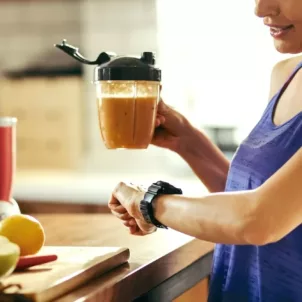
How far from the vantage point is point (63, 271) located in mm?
1040

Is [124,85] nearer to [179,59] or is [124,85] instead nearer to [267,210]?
[267,210]

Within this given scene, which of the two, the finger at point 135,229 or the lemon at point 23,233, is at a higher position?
the lemon at point 23,233

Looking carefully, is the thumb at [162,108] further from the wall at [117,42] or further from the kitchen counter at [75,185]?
the wall at [117,42]

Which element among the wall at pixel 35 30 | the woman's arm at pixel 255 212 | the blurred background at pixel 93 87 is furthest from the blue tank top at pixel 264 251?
the wall at pixel 35 30

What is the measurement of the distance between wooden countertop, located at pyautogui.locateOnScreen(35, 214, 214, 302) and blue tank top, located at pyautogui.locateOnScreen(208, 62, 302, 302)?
10cm

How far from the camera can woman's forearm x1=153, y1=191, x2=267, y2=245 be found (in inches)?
38.2

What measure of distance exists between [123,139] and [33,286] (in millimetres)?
394

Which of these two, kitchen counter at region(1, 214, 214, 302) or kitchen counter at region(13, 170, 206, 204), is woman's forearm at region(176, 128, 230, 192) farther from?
kitchen counter at region(13, 170, 206, 204)

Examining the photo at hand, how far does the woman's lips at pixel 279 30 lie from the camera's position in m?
1.14

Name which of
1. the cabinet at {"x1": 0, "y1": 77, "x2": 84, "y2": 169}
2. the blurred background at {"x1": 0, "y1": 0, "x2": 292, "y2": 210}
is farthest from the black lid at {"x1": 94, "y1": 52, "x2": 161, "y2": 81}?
the cabinet at {"x1": 0, "y1": 77, "x2": 84, "y2": 169}

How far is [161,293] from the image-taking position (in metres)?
1.24

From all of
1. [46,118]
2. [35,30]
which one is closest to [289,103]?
[46,118]

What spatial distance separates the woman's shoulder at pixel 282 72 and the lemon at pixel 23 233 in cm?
51

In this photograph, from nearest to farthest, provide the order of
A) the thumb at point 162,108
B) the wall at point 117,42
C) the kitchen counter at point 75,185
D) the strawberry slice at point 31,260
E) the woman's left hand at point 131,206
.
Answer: the strawberry slice at point 31,260 → the woman's left hand at point 131,206 → the thumb at point 162,108 → the kitchen counter at point 75,185 → the wall at point 117,42
